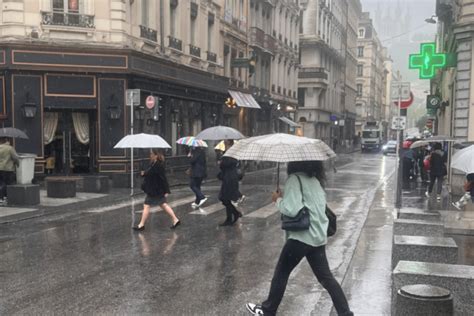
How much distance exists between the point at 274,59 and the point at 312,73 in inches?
705

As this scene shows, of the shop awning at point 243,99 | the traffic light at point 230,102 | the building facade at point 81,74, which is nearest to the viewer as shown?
the building facade at point 81,74

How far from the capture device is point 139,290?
6.55 meters

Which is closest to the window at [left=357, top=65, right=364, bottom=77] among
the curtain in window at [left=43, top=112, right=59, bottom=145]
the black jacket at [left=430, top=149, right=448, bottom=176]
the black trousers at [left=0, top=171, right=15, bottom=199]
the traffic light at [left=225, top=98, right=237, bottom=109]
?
the traffic light at [left=225, top=98, right=237, bottom=109]

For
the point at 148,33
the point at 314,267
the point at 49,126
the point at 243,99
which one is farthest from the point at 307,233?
the point at 243,99

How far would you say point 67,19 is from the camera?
19.2 metres

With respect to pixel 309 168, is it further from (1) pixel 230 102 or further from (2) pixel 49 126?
(1) pixel 230 102

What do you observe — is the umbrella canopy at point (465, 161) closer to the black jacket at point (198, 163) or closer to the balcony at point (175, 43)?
the black jacket at point (198, 163)

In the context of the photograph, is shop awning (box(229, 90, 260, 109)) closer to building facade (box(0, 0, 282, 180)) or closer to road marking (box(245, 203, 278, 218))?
building facade (box(0, 0, 282, 180))

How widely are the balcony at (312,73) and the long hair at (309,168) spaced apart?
56.9 m

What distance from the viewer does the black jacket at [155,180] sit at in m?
10.6

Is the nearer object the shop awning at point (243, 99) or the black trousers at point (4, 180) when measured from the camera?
the black trousers at point (4, 180)

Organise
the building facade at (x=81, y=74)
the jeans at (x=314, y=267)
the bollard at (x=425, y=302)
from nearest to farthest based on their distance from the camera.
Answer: the bollard at (x=425, y=302) → the jeans at (x=314, y=267) → the building facade at (x=81, y=74)

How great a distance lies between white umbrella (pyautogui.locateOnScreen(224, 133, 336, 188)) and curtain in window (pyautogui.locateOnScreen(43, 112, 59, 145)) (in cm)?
1527

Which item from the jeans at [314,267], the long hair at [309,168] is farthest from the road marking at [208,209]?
the long hair at [309,168]
